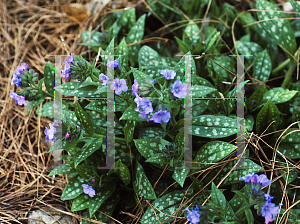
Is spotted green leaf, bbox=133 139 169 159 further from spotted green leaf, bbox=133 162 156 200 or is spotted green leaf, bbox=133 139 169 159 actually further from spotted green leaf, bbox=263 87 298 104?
spotted green leaf, bbox=263 87 298 104

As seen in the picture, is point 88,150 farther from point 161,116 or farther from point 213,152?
point 213,152

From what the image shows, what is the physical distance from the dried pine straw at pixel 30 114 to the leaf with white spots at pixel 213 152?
111 centimetres

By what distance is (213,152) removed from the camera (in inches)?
79.1

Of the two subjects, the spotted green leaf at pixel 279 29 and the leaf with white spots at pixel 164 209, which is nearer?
the leaf with white spots at pixel 164 209

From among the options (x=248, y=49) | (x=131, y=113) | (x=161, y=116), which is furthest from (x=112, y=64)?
(x=248, y=49)

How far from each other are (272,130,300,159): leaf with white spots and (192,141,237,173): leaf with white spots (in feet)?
1.68

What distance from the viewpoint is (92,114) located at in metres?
2.47

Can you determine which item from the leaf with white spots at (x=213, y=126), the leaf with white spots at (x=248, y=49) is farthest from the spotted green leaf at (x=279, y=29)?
the leaf with white spots at (x=213, y=126)

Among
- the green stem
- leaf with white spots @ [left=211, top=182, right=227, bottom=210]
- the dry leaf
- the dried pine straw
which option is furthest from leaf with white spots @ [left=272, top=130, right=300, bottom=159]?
the dry leaf

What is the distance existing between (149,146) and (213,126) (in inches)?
20.0

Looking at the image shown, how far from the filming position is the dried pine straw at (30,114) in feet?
7.84

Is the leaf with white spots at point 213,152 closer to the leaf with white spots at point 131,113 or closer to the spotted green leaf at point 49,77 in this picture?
the leaf with white spots at point 131,113

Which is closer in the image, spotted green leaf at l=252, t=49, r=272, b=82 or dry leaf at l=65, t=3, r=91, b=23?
spotted green leaf at l=252, t=49, r=272, b=82

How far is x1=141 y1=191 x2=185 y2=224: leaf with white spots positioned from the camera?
200cm
